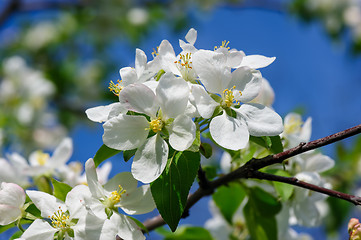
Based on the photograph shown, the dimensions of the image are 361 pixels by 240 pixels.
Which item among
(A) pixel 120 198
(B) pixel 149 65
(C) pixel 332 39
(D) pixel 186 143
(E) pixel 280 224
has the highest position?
(C) pixel 332 39

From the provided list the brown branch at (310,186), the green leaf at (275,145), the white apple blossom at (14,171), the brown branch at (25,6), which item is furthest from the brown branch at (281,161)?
the brown branch at (25,6)

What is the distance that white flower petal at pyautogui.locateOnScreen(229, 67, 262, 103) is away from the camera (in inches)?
35.9

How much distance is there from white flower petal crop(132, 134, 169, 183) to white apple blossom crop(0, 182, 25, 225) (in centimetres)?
29

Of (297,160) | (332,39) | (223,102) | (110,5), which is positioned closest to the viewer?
(223,102)

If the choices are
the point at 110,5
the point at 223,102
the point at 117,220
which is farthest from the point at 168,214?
the point at 110,5

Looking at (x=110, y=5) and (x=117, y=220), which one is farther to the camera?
(x=110, y=5)

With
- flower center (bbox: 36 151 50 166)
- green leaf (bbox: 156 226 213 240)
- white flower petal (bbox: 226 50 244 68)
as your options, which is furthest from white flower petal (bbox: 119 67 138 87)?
green leaf (bbox: 156 226 213 240)

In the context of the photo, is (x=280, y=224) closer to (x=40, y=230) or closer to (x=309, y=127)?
(x=309, y=127)

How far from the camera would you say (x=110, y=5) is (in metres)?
4.54

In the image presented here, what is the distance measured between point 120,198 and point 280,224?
1.81 feet

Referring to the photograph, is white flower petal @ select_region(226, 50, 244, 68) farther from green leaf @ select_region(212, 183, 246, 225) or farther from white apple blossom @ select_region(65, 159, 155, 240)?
green leaf @ select_region(212, 183, 246, 225)

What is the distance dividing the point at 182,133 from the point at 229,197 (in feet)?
1.71

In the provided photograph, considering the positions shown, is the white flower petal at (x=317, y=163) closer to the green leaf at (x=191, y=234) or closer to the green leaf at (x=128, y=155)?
the green leaf at (x=191, y=234)

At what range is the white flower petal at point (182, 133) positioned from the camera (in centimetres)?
80
